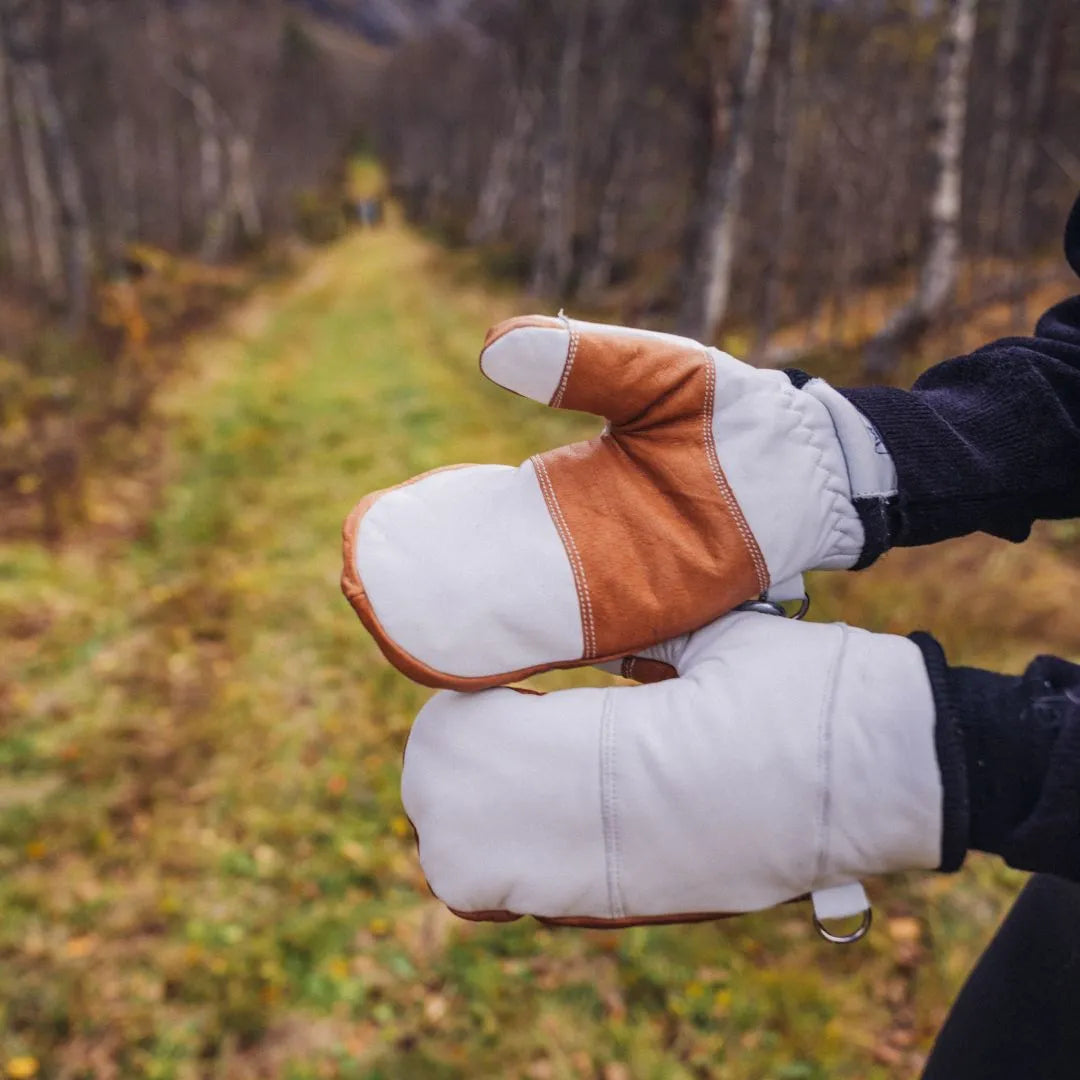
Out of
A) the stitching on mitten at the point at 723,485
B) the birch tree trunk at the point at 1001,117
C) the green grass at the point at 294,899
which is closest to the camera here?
the stitching on mitten at the point at 723,485

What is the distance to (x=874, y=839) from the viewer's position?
99 cm

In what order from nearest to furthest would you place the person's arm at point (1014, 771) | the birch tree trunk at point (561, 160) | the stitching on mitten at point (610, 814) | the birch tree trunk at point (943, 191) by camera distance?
the person's arm at point (1014, 771), the stitching on mitten at point (610, 814), the birch tree trunk at point (943, 191), the birch tree trunk at point (561, 160)

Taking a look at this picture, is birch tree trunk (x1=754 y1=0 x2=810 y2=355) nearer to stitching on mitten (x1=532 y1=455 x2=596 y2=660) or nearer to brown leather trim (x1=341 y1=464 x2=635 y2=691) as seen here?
stitching on mitten (x1=532 y1=455 x2=596 y2=660)

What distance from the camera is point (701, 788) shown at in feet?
3.30

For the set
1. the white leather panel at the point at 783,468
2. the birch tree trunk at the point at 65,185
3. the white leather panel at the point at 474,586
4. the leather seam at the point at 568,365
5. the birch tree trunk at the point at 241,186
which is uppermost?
the leather seam at the point at 568,365

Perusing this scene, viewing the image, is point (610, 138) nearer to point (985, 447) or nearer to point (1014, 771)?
point (985, 447)

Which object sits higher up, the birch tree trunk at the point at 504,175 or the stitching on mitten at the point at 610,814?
the stitching on mitten at the point at 610,814

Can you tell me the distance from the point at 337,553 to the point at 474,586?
15.5 feet

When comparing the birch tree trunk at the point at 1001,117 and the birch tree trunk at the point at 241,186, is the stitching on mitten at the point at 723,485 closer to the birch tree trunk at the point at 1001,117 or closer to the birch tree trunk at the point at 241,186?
the birch tree trunk at the point at 1001,117

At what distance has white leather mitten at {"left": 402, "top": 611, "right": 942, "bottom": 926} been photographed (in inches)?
38.9

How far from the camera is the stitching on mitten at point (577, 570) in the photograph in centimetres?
112

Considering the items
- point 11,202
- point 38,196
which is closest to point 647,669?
point 38,196

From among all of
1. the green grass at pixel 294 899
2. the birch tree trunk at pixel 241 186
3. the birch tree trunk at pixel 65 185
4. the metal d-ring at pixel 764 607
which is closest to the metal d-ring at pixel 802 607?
the metal d-ring at pixel 764 607

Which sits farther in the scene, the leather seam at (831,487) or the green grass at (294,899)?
the green grass at (294,899)
